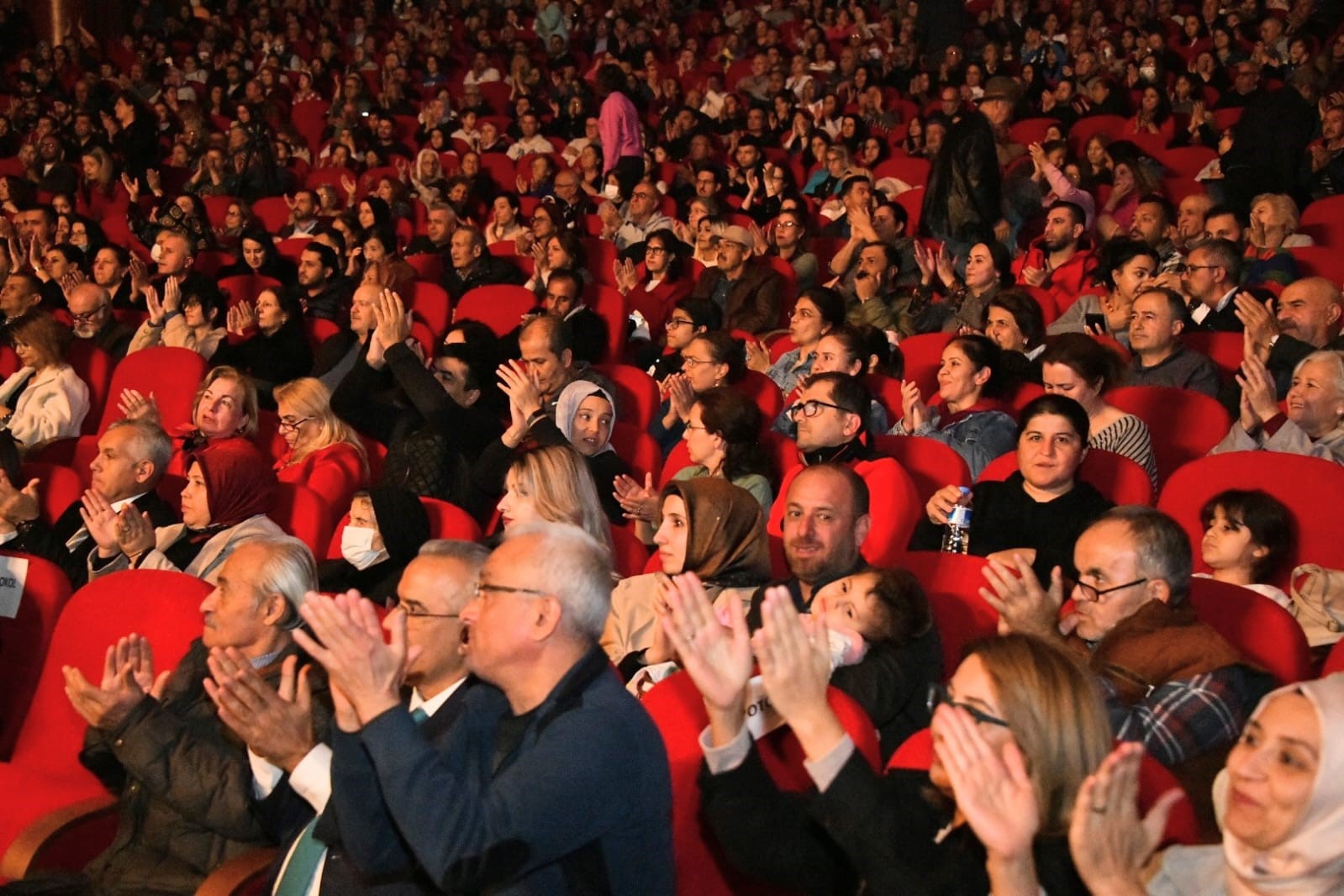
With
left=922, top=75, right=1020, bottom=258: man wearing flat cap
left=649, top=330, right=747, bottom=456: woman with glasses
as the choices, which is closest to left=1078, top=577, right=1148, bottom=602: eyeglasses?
left=649, top=330, right=747, bottom=456: woman with glasses

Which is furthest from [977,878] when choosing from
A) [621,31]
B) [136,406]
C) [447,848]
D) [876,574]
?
[621,31]

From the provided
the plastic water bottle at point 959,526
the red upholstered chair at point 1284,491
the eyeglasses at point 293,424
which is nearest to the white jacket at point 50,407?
the eyeglasses at point 293,424

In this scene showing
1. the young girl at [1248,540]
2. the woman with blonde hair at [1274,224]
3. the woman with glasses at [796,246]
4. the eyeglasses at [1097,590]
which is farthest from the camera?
the woman with glasses at [796,246]

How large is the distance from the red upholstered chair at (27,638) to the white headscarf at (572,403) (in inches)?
58.6

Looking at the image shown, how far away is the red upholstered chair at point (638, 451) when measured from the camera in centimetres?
418

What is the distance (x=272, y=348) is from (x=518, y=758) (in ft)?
13.4

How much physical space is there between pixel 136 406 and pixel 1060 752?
12.1ft

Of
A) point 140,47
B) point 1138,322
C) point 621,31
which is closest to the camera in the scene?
point 1138,322

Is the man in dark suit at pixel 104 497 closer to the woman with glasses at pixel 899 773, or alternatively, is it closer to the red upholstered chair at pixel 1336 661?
the woman with glasses at pixel 899 773

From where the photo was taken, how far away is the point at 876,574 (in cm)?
253

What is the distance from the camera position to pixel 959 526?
3.37 meters

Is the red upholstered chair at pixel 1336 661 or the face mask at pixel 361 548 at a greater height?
the red upholstered chair at pixel 1336 661

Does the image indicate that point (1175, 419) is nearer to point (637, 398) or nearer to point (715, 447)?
point (715, 447)

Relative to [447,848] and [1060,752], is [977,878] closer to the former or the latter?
[1060,752]
